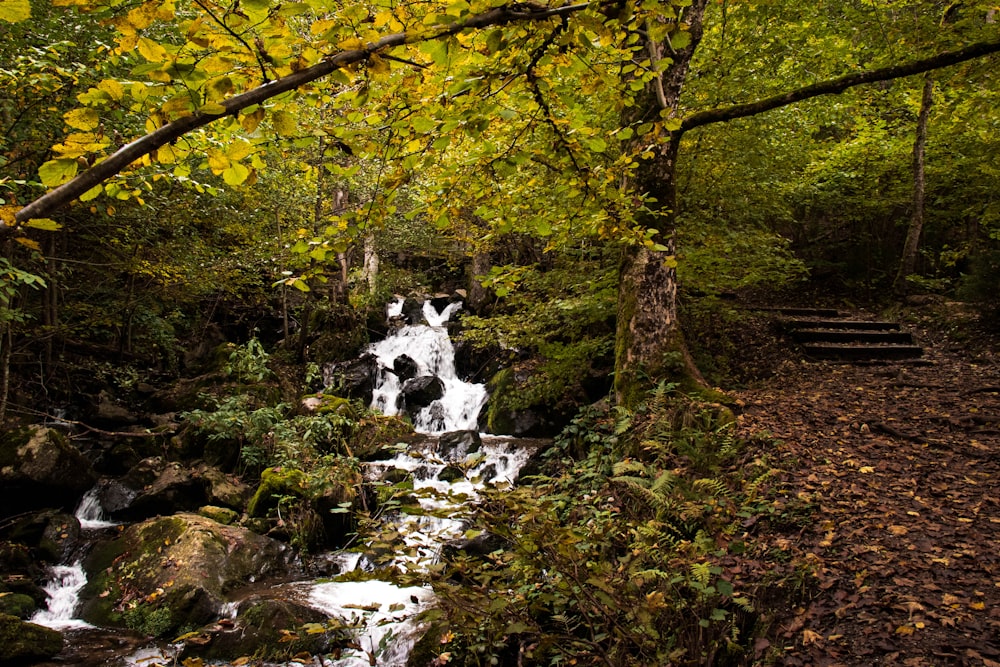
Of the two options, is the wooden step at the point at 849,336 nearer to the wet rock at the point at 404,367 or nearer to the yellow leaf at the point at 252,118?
the wet rock at the point at 404,367

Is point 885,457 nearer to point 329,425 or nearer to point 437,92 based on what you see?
point 437,92

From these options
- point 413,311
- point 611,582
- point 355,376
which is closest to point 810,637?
point 611,582

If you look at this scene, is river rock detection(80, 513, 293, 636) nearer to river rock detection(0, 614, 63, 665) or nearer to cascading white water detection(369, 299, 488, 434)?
river rock detection(0, 614, 63, 665)

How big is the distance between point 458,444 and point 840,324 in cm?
795

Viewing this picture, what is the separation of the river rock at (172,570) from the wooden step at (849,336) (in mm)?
9532

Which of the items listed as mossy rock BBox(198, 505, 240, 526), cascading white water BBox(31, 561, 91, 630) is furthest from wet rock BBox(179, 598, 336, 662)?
mossy rock BBox(198, 505, 240, 526)

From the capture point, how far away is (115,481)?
8320 mm

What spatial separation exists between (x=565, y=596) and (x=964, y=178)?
1597 cm

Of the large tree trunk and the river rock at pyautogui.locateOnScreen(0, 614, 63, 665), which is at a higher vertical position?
the large tree trunk

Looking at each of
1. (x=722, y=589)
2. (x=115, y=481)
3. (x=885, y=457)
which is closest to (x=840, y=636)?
(x=722, y=589)

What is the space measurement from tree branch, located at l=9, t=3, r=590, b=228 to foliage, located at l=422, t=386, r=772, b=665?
218 cm

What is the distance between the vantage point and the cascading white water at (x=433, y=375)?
1248cm

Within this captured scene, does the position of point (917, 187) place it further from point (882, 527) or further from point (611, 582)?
point (611, 582)

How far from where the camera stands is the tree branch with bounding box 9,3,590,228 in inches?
48.9
